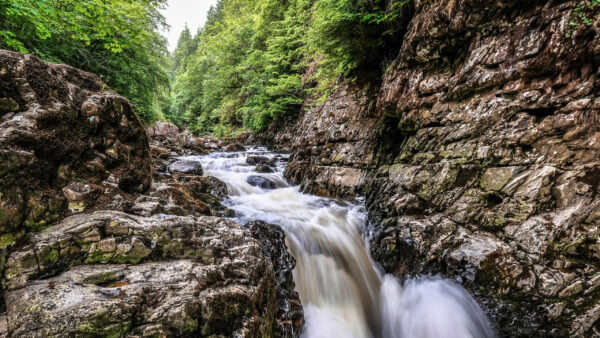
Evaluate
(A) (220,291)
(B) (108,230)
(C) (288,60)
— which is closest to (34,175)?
(B) (108,230)

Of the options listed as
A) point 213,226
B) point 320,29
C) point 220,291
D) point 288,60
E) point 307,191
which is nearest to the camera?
point 220,291

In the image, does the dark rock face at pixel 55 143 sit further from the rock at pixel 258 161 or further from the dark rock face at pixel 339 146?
the rock at pixel 258 161

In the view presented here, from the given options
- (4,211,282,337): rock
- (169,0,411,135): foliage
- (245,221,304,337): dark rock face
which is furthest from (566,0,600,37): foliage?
(245,221,304,337): dark rock face

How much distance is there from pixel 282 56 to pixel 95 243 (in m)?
14.5

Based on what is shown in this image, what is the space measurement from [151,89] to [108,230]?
7.76 meters

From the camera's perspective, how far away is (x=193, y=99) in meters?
29.2

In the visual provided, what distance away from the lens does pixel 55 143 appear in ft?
9.15

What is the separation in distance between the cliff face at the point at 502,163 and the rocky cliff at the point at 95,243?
289cm

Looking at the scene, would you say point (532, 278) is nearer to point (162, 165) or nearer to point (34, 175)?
point (34, 175)

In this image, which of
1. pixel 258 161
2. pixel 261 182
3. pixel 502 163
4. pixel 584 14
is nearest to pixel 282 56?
pixel 258 161

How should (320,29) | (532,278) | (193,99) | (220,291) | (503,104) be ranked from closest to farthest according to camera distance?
(220,291), (532,278), (503,104), (320,29), (193,99)

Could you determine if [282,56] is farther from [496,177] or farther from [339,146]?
[496,177]

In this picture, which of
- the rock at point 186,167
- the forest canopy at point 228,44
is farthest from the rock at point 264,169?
the forest canopy at point 228,44

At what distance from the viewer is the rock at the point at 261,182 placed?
931cm
